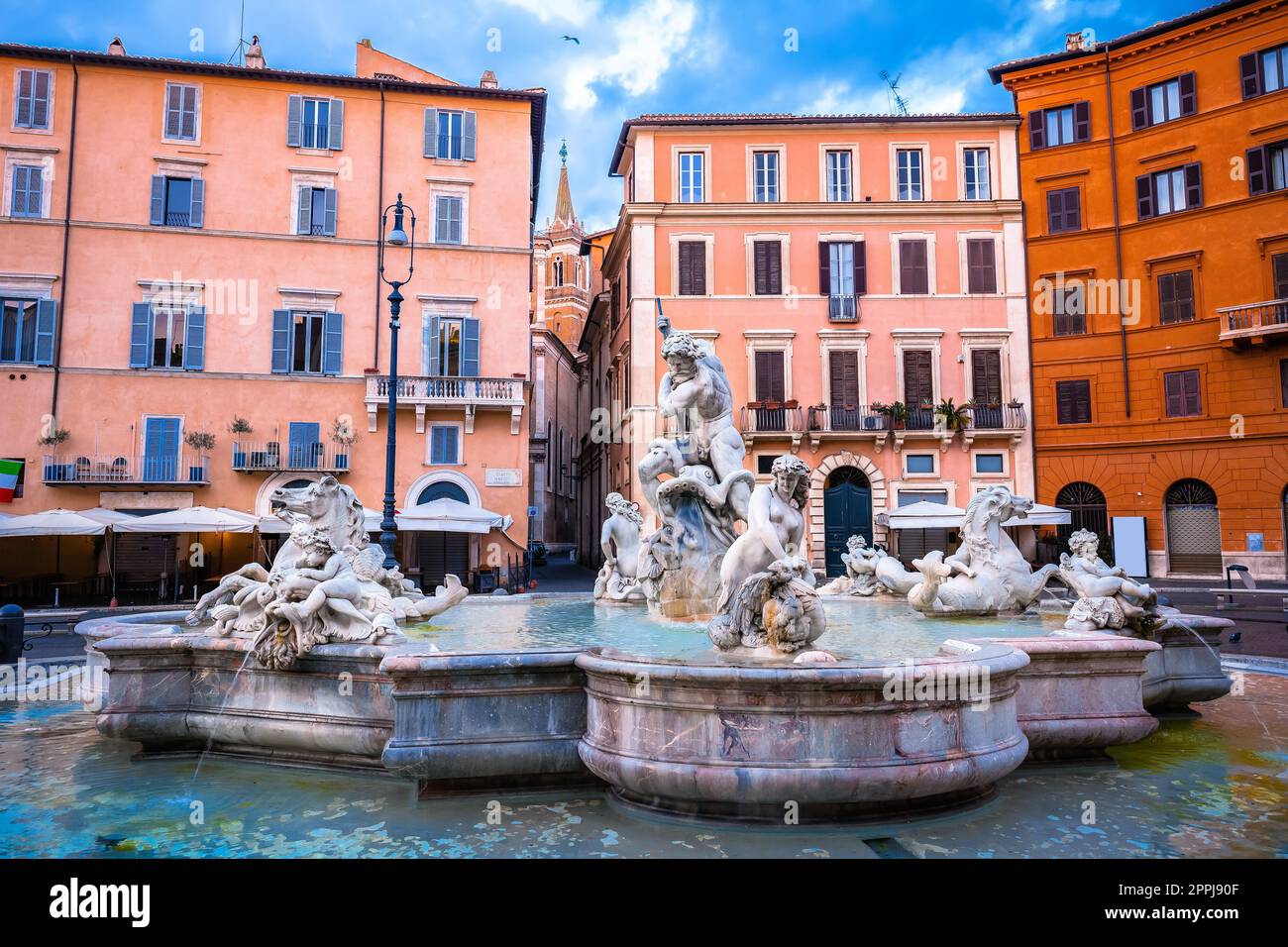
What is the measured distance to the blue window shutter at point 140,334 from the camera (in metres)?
26.0

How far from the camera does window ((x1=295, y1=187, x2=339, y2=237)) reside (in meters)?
27.5

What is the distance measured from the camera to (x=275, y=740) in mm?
5199

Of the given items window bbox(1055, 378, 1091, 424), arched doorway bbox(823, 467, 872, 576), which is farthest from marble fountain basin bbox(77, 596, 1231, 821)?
window bbox(1055, 378, 1091, 424)

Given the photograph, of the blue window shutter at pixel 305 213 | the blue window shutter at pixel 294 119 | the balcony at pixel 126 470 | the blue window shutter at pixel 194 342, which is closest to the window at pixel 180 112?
the blue window shutter at pixel 294 119

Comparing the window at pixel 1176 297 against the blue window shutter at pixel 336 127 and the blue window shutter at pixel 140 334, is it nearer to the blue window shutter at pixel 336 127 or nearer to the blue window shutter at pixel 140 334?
the blue window shutter at pixel 336 127

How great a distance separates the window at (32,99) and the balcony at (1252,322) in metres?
35.4

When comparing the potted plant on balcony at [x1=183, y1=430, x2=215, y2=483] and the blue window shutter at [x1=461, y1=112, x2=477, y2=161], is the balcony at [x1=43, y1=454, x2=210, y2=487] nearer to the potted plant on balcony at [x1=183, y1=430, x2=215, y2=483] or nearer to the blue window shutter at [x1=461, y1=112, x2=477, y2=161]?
the potted plant on balcony at [x1=183, y1=430, x2=215, y2=483]

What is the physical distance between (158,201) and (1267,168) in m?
33.2

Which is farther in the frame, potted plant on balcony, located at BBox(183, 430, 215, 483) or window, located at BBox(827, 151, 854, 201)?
window, located at BBox(827, 151, 854, 201)

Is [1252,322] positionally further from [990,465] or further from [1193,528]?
[990,465]

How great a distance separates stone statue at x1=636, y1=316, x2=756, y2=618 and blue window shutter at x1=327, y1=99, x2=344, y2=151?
2467cm

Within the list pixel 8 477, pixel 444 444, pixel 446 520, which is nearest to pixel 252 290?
pixel 444 444

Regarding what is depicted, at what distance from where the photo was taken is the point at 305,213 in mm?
27562

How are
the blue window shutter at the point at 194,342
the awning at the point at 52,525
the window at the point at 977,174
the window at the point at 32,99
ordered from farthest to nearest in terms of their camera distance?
1. the window at the point at 977,174
2. the blue window shutter at the point at 194,342
3. the window at the point at 32,99
4. the awning at the point at 52,525
